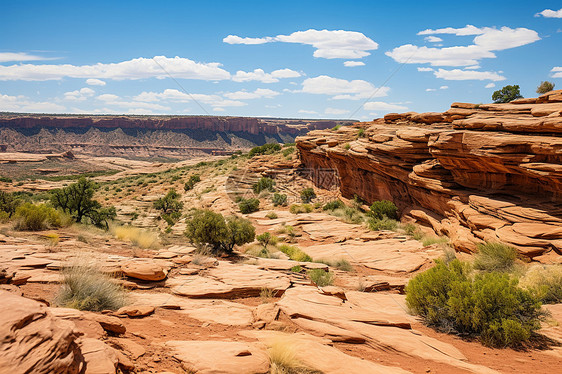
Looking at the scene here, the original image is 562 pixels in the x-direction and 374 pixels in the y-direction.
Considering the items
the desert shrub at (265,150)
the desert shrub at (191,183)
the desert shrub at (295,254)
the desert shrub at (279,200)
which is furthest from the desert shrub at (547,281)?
the desert shrub at (265,150)

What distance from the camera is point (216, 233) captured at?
516 inches

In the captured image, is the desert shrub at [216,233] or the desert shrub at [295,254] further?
the desert shrub at [295,254]

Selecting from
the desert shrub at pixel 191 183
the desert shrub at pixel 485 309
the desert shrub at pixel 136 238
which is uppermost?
the desert shrub at pixel 485 309

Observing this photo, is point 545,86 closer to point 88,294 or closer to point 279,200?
point 279,200

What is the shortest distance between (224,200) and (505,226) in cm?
2164

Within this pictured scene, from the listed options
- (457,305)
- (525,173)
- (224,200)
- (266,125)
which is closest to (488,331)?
(457,305)

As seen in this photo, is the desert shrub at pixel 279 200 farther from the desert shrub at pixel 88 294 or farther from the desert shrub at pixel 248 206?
the desert shrub at pixel 88 294

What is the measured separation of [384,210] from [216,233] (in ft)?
39.2

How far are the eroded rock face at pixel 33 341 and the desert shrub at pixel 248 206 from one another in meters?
23.4

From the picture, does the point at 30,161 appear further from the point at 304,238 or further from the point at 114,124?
the point at 304,238

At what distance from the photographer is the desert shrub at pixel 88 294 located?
583 cm

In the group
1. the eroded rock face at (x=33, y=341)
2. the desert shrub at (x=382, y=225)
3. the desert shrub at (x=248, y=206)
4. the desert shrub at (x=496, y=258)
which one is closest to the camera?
the eroded rock face at (x=33, y=341)

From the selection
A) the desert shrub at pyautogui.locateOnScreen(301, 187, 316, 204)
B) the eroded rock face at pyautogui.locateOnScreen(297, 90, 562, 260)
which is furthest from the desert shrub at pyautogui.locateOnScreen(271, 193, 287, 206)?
the eroded rock face at pyautogui.locateOnScreen(297, 90, 562, 260)

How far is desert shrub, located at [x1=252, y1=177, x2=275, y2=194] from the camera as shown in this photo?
106ft
